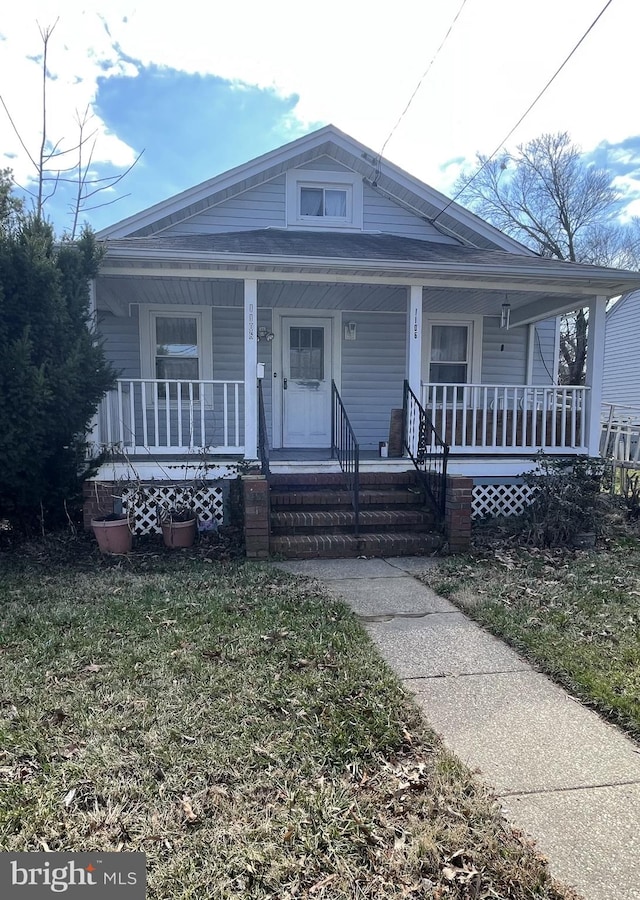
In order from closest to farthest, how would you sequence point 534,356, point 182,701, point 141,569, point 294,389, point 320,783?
1. point 320,783
2. point 182,701
3. point 141,569
4. point 294,389
5. point 534,356

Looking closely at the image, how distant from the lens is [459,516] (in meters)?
5.97

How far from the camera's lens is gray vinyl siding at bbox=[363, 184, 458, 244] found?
943cm

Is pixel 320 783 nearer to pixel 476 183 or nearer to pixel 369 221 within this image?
pixel 369 221

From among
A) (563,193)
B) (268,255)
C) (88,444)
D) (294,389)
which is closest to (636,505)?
(294,389)

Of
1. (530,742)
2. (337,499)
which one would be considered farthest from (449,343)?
(530,742)

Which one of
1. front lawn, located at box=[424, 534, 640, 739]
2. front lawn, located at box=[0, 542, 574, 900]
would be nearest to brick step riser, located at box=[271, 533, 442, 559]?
front lawn, located at box=[424, 534, 640, 739]

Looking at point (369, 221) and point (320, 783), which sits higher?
point (369, 221)

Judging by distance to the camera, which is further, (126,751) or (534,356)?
(534,356)

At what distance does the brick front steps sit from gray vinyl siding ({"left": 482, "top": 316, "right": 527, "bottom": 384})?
393 centimetres

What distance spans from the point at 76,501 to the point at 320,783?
16.6ft

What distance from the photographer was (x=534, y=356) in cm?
1016

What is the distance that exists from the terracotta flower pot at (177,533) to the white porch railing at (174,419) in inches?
39.9

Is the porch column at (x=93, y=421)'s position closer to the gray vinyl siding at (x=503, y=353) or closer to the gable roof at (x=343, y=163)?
the gable roof at (x=343, y=163)

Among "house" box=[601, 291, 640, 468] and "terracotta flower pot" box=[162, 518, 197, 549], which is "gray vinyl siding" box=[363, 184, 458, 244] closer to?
"terracotta flower pot" box=[162, 518, 197, 549]
